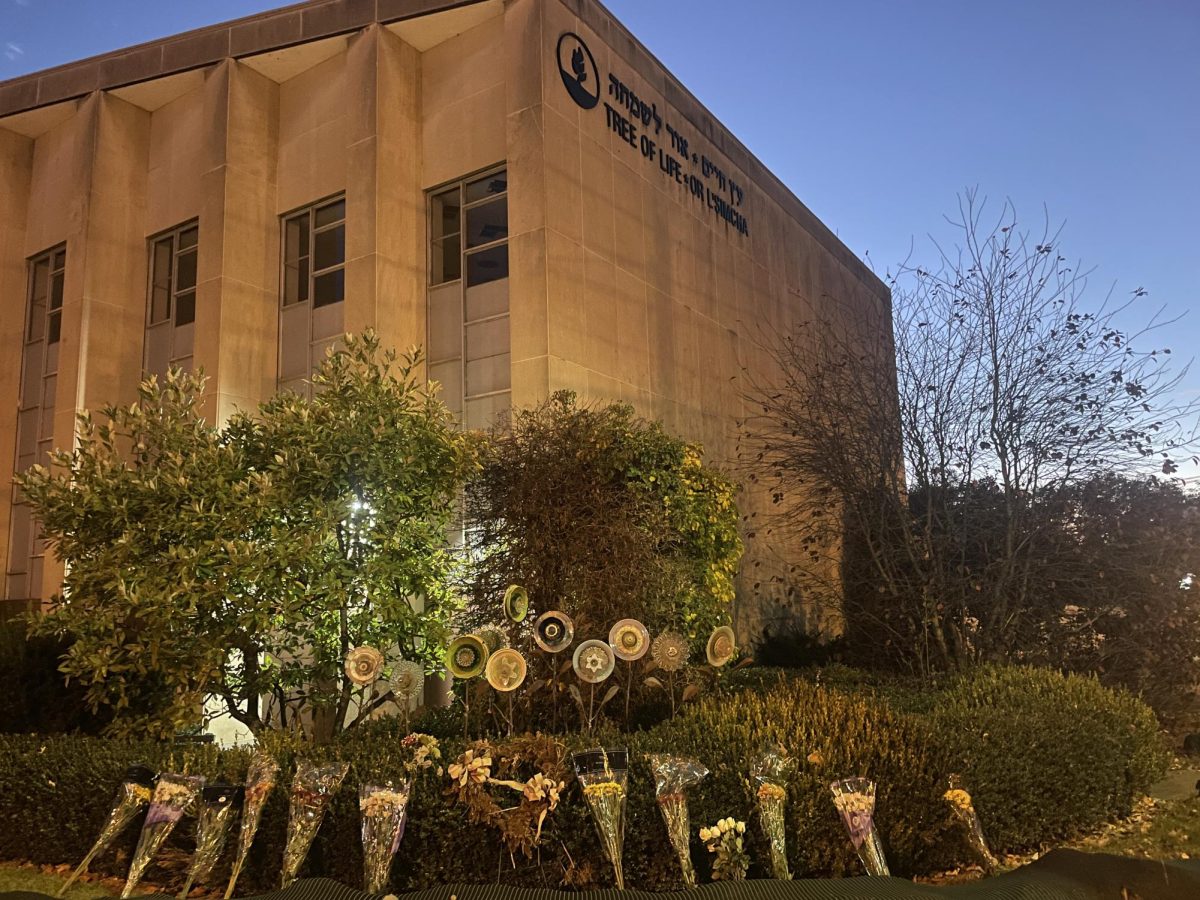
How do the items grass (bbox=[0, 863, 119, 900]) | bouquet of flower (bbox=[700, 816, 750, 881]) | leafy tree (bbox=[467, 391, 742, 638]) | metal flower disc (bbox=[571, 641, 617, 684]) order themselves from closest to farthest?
→ 1. bouquet of flower (bbox=[700, 816, 750, 881])
2. grass (bbox=[0, 863, 119, 900])
3. metal flower disc (bbox=[571, 641, 617, 684])
4. leafy tree (bbox=[467, 391, 742, 638])

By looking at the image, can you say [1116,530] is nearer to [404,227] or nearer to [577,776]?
[577,776]

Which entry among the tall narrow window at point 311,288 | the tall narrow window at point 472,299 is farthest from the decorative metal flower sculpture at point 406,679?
the tall narrow window at point 311,288

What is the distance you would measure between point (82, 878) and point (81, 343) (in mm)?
11420

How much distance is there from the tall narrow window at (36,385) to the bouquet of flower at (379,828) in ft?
45.8

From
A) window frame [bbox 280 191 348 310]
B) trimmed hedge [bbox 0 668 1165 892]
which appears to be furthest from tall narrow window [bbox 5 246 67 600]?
trimmed hedge [bbox 0 668 1165 892]

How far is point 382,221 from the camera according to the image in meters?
12.9

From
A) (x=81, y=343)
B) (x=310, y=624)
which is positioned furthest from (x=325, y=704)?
(x=81, y=343)

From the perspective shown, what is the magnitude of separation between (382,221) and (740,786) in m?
10.0

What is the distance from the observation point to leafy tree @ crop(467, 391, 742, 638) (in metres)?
8.91

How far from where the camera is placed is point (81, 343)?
49.0 feet

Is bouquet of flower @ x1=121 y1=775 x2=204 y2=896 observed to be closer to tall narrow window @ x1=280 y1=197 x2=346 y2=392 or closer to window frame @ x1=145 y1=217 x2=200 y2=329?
tall narrow window @ x1=280 y1=197 x2=346 y2=392

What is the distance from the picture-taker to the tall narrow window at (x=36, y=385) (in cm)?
1600

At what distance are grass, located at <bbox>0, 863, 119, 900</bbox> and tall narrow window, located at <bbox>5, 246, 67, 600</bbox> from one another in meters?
11.5

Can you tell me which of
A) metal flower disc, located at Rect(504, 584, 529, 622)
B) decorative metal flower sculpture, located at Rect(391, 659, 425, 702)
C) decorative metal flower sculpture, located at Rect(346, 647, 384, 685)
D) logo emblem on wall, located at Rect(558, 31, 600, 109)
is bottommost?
decorative metal flower sculpture, located at Rect(391, 659, 425, 702)
